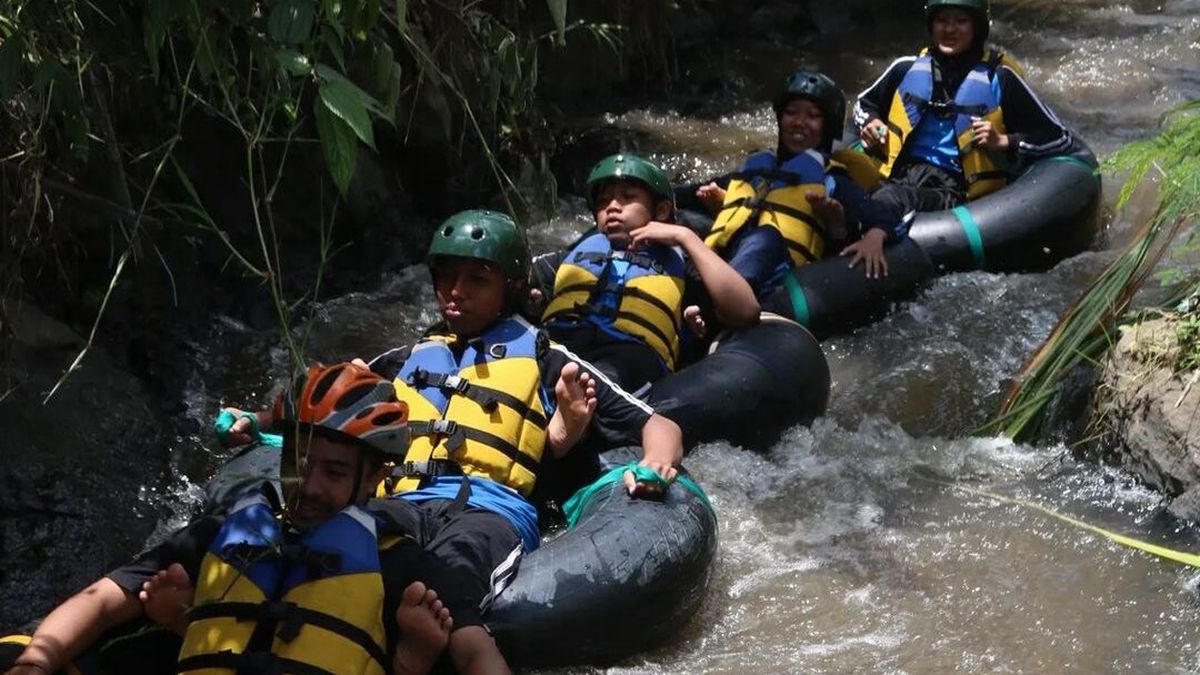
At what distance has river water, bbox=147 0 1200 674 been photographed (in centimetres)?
409

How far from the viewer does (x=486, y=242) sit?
4.43m

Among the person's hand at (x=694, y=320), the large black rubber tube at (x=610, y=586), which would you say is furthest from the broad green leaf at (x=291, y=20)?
the person's hand at (x=694, y=320)

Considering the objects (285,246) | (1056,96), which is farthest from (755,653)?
(1056,96)

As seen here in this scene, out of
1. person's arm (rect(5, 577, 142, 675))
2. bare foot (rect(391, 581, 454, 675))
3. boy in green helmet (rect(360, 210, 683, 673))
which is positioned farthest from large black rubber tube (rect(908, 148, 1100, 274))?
person's arm (rect(5, 577, 142, 675))

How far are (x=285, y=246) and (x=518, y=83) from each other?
3.31 meters

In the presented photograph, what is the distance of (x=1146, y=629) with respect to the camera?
13.6 ft

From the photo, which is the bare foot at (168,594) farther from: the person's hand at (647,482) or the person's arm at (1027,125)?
the person's arm at (1027,125)

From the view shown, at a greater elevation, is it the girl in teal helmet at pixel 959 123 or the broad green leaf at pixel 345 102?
the broad green leaf at pixel 345 102

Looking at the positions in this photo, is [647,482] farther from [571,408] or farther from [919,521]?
[919,521]

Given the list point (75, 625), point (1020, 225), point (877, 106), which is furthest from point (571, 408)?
point (877, 106)

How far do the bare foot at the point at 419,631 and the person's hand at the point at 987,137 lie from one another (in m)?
4.35

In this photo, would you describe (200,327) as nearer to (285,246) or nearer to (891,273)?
(285,246)

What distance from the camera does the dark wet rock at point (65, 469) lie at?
169 inches

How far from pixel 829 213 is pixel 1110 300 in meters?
1.44
